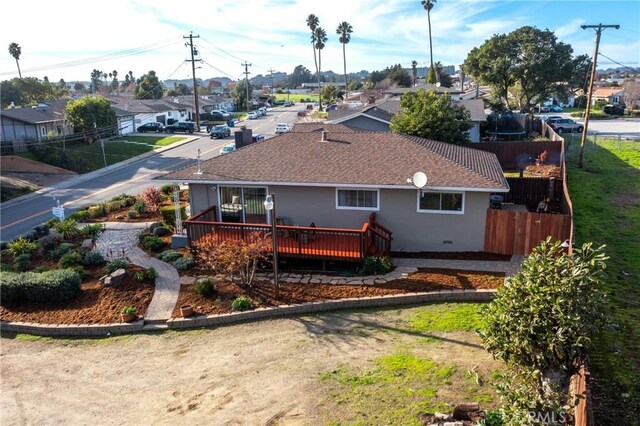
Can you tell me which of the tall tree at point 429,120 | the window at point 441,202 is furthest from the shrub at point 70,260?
the tall tree at point 429,120

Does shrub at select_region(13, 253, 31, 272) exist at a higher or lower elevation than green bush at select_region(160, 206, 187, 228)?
lower

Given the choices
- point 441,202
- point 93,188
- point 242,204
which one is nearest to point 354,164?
point 441,202

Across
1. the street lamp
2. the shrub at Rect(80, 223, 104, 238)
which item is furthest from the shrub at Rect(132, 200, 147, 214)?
the street lamp

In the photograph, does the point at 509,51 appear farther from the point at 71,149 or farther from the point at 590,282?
the point at 590,282

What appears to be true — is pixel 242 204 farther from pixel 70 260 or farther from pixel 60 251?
pixel 60 251

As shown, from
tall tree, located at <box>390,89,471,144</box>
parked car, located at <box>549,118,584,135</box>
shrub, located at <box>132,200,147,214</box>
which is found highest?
tall tree, located at <box>390,89,471,144</box>

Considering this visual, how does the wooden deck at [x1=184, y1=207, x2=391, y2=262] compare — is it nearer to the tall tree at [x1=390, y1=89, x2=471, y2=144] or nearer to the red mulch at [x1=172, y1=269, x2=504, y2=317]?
the red mulch at [x1=172, y1=269, x2=504, y2=317]

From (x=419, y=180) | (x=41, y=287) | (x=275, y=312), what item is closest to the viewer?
(x=275, y=312)

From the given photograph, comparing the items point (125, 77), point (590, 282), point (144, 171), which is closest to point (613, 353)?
point (590, 282)

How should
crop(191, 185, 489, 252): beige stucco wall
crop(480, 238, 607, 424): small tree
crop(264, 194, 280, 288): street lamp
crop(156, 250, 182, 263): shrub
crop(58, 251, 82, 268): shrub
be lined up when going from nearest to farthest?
crop(480, 238, 607, 424): small tree → crop(264, 194, 280, 288): street lamp → crop(191, 185, 489, 252): beige stucco wall → crop(58, 251, 82, 268): shrub → crop(156, 250, 182, 263): shrub
